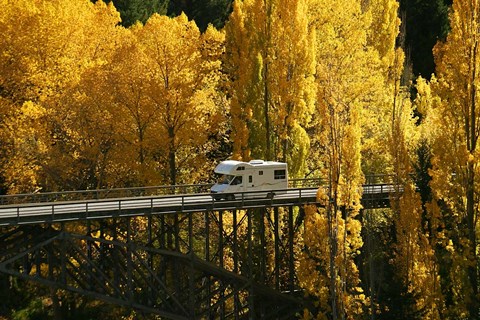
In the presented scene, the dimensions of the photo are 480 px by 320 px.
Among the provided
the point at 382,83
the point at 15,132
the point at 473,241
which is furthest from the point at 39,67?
the point at 473,241

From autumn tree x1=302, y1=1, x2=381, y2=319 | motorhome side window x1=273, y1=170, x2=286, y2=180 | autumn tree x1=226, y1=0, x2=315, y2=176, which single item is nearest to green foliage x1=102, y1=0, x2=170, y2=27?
autumn tree x1=226, y1=0, x2=315, y2=176

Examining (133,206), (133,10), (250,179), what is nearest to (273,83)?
(250,179)

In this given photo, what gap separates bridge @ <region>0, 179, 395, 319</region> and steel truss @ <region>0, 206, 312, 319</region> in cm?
4

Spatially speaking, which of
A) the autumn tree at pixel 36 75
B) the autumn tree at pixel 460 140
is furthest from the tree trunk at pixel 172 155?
the autumn tree at pixel 460 140

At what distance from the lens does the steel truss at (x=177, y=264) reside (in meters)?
30.3

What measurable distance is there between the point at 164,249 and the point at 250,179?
555 cm

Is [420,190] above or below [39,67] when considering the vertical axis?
below

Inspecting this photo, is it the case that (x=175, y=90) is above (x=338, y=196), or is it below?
above

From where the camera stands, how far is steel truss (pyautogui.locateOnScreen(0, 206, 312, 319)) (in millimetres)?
30281

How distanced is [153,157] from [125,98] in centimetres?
383

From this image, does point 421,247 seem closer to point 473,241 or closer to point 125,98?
point 473,241

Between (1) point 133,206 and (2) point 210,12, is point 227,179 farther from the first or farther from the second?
(2) point 210,12

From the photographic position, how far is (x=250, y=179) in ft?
114

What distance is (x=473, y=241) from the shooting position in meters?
30.6
